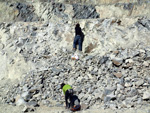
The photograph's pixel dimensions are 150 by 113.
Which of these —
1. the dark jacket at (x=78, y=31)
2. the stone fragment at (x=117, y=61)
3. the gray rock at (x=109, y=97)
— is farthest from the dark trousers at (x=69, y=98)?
the dark jacket at (x=78, y=31)

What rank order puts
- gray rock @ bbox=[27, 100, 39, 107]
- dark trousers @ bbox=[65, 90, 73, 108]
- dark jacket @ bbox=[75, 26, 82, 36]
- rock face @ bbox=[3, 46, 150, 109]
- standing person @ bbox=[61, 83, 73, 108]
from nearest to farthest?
standing person @ bbox=[61, 83, 73, 108]
dark trousers @ bbox=[65, 90, 73, 108]
gray rock @ bbox=[27, 100, 39, 107]
rock face @ bbox=[3, 46, 150, 109]
dark jacket @ bbox=[75, 26, 82, 36]

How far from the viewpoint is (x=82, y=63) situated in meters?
10.8

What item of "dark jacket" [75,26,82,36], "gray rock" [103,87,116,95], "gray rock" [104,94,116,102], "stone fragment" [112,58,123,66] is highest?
"dark jacket" [75,26,82,36]

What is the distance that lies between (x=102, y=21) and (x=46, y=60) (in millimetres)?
3852

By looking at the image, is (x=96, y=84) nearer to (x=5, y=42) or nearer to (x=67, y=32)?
→ (x=67, y=32)

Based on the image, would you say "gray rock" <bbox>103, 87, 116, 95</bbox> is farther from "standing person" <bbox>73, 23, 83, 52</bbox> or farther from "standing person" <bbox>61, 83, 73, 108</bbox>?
"standing person" <bbox>73, 23, 83, 52</bbox>

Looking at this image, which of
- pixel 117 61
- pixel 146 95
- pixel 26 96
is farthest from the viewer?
pixel 117 61

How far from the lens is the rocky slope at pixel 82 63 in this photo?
9430 millimetres

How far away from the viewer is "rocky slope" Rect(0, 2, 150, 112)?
943 centimetres

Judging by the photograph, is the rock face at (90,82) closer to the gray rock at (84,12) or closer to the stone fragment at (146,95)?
the stone fragment at (146,95)

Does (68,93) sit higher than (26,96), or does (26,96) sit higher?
(68,93)

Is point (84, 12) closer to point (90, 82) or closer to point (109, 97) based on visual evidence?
point (90, 82)

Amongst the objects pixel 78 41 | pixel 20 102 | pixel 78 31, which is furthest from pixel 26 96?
pixel 78 31

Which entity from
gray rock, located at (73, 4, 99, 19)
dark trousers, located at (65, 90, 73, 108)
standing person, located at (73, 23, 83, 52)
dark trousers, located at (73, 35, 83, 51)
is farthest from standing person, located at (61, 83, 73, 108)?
gray rock, located at (73, 4, 99, 19)
